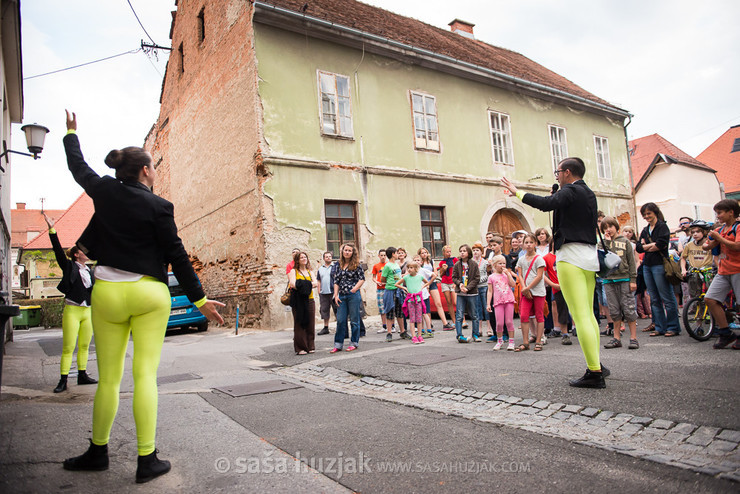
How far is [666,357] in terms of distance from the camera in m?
5.71

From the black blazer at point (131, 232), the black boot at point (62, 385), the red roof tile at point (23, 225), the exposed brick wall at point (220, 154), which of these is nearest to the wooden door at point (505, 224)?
the exposed brick wall at point (220, 154)

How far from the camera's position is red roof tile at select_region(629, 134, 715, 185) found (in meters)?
35.1

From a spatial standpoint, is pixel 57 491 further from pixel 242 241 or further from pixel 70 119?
pixel 242 241

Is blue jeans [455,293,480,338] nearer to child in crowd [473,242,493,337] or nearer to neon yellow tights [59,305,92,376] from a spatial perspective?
child in crowd [473,242,493,337]

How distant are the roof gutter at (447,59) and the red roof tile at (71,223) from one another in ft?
113

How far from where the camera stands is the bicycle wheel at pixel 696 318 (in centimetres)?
669

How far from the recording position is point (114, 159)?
3.14 metres

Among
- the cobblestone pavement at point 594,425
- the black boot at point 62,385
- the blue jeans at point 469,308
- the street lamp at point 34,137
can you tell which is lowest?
the cobblestone pavement at point 594,425

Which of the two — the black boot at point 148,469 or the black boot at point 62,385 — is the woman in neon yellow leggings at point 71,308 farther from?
the black boot at point 148,469

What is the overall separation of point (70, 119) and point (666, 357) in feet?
20.2

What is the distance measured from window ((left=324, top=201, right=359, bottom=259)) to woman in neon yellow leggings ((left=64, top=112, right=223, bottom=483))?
436 inches

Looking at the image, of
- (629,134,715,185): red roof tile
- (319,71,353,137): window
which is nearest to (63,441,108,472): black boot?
(319,71,353,137): window

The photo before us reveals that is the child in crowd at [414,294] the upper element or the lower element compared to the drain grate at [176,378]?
upper

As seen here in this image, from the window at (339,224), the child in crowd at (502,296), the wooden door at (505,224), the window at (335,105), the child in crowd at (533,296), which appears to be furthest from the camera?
the wooden door at (505,224)
